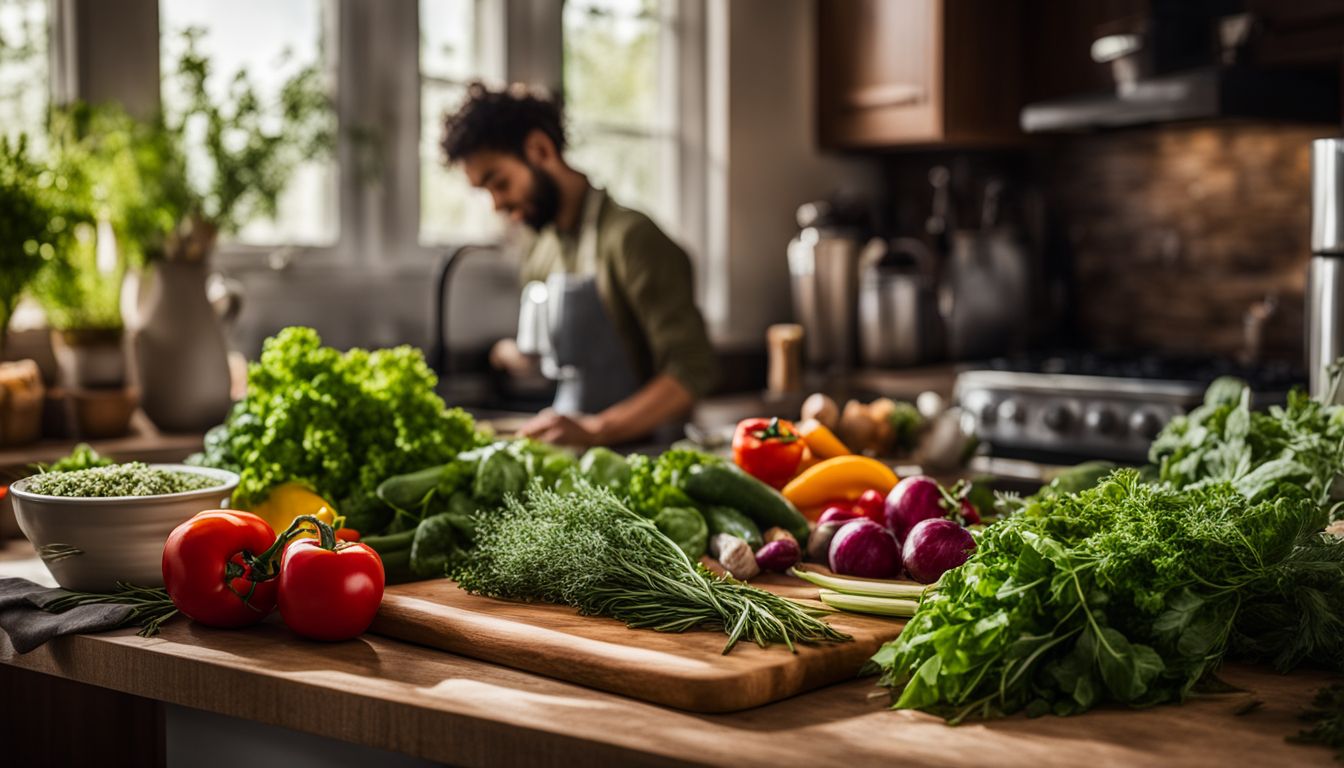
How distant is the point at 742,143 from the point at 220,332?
2.55 m

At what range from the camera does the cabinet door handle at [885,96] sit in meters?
4.79

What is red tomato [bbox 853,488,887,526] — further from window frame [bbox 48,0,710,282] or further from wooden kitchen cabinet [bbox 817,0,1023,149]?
wooden kitchen cabinet [bbox 817,0,1023,149]

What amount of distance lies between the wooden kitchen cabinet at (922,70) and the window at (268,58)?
6.92ft

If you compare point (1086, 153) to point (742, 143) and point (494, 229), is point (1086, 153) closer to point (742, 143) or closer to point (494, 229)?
point (742, 143)

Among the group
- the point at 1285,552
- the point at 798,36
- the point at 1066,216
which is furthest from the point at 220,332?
the point at 1066,216

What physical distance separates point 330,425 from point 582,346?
136 centimetres

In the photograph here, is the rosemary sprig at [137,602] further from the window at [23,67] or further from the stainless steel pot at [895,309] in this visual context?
the stainless steel pot at [895,309]

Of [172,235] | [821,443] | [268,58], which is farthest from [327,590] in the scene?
[268,58]

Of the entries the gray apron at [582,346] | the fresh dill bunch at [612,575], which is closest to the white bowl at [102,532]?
the fresh dill bunch at [612,575]

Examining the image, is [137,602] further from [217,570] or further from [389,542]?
[389,542]

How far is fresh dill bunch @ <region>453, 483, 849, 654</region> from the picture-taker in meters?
1.39

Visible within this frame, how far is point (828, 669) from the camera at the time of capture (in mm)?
1318

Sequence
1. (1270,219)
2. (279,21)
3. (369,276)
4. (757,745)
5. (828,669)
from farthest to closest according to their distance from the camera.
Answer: (1270,219) → (369,276) → (279,21) → (828,669) → (757,745)

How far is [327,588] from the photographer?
4.61ft
